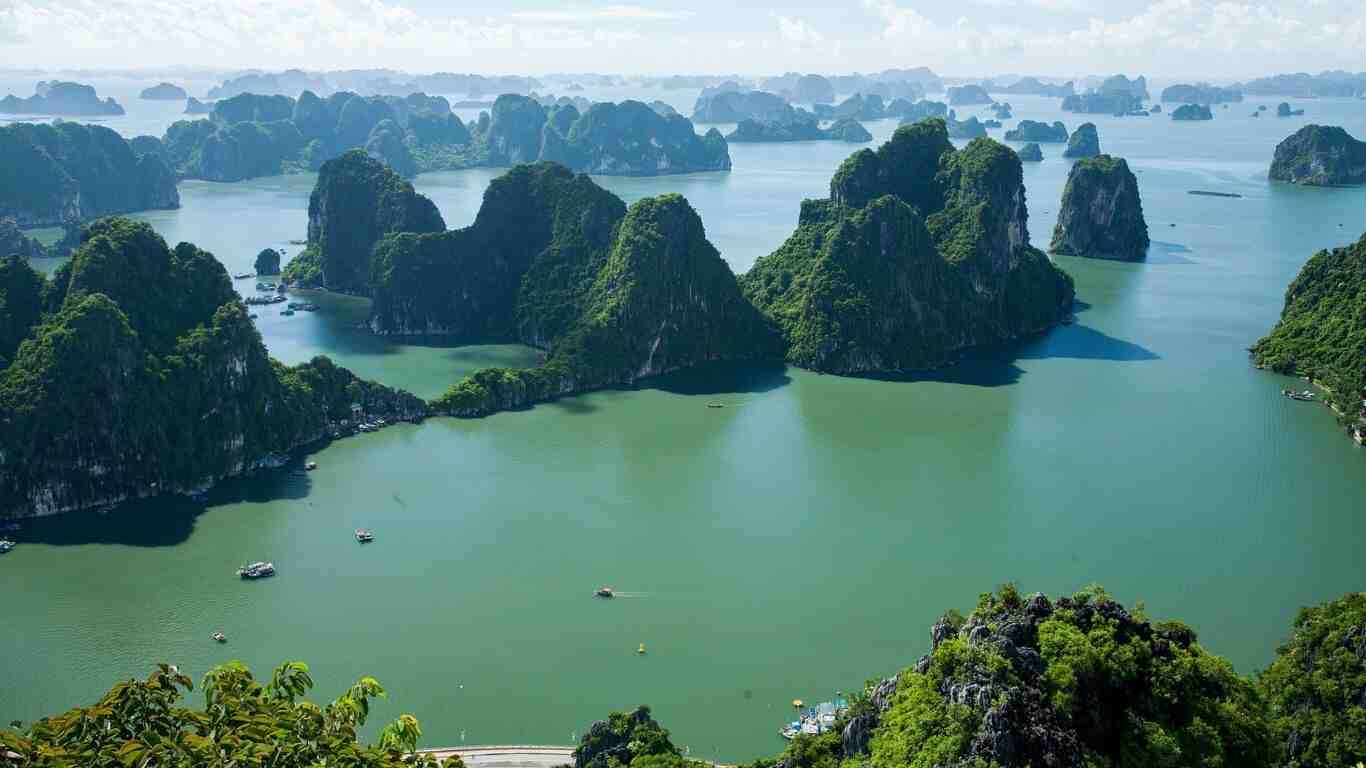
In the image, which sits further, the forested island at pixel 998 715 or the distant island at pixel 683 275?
the distant island at pixel 683 275

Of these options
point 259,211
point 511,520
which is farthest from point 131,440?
point 259,211

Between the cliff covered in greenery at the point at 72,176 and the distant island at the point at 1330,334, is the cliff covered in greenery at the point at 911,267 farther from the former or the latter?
the cliff covered in greenery at the point at 72,176

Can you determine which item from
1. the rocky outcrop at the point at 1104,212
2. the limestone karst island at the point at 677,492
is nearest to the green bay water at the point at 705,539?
the limestone karst island at the point at 677,492

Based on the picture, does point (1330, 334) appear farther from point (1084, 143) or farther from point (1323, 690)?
point (1084, 143)

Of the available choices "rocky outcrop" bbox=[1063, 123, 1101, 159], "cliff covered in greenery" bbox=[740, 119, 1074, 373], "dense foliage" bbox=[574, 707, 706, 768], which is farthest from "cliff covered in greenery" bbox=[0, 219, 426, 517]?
"rocky outcrop" bbox=[1063, 123, 1101, 159]

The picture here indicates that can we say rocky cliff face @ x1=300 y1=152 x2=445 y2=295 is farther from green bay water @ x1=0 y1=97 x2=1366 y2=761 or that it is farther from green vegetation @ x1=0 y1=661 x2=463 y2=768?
green vegetation @ x1=0 y1=661 x2=463 y2=768

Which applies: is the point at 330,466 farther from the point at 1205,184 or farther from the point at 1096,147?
the point at 1096,147
